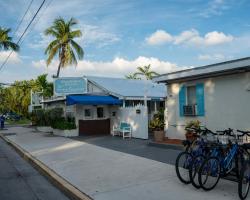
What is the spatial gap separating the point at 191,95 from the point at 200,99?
80 centimetres

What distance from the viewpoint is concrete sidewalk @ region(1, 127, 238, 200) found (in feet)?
20.3

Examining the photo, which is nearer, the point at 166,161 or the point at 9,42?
the point at 166,161

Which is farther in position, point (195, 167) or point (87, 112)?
point (87, 112)

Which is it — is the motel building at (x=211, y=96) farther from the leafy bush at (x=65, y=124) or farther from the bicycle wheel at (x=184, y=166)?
the leafy bush at (x=65, y=124)

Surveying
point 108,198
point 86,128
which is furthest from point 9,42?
point 108,198

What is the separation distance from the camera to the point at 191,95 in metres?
13.4

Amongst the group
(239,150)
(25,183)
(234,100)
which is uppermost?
(234,100)

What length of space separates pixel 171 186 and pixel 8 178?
4814mm

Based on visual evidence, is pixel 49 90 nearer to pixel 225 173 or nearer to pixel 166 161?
pixel 166 161

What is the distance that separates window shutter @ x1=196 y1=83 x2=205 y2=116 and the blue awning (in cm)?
784

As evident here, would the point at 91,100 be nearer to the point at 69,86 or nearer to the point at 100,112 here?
the point at 100,112

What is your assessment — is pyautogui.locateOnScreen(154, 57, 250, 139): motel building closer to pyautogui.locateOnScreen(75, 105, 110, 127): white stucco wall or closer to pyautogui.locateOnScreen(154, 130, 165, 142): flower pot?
pyautogui.locateOnScreen(154, 130, 165, 142): flower pot

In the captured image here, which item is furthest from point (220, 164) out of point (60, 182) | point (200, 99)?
point (200, 99)

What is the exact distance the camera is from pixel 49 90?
3984cm
